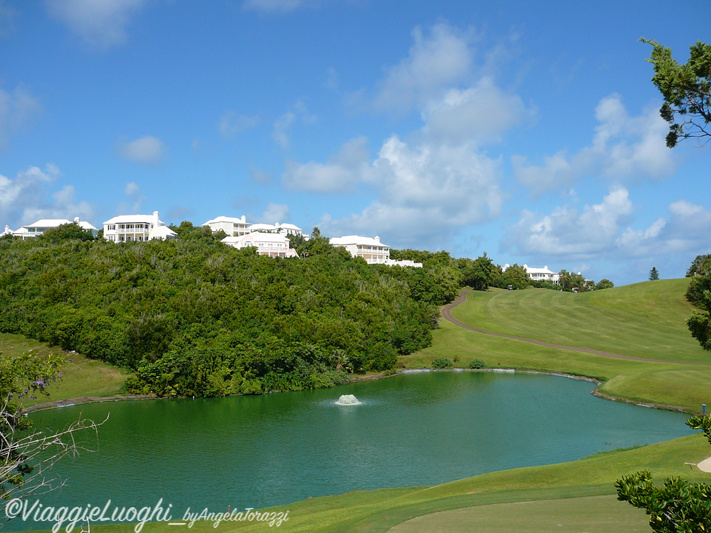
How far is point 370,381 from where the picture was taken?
68.2 m

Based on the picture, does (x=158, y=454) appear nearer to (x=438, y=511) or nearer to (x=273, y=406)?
(x=273, y=406)

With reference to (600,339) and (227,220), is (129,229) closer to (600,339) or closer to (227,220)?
(227,220)

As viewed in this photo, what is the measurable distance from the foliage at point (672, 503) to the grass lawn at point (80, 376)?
54834mm

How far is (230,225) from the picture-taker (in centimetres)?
12862

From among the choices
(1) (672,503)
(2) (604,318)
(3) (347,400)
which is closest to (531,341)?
(2) (604,318)

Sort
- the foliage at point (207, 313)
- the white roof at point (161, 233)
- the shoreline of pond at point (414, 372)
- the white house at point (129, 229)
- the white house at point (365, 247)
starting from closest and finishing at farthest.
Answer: the shoreline of pond at point (414, 372) < the foliage at point (207, 313) < the white roof at point (161, 233) < the white house at point (129, 229) < the white house at point (365, 247)

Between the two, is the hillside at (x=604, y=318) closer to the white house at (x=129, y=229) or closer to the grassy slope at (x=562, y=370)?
the grassy slope at (x=562, y=370)

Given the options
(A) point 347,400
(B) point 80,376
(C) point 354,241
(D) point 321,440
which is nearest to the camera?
(D) point 321,440

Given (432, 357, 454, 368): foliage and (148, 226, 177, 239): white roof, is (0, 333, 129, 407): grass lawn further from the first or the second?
(432, 357, 454, 368): foliage

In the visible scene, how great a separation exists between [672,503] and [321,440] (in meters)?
32.5

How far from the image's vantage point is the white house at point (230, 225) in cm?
12826

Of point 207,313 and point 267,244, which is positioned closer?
point 207,313

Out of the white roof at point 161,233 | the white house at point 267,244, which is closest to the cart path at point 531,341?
the white house at point 267,244

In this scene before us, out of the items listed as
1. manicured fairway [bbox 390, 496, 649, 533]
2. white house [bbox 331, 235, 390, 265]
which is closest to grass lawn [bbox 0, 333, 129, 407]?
manicured fairway [bbox 390, 496, 649, 533]
